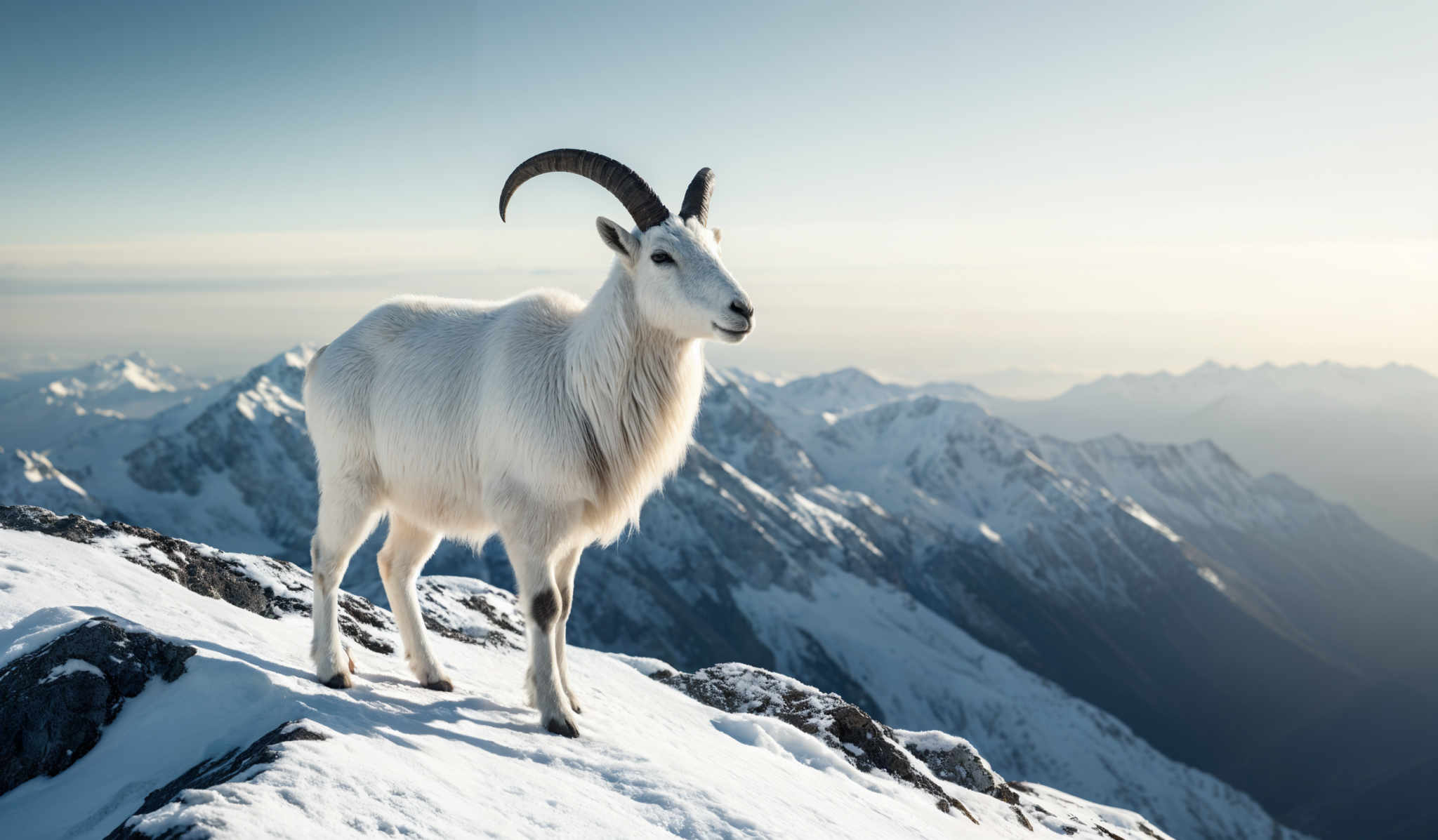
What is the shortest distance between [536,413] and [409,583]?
12.7ft

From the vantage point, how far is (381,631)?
1596cm

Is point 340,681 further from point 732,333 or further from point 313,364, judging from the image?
point 732,333

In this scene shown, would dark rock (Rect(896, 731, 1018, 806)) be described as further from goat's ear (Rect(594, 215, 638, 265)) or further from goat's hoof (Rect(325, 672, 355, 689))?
goat's ear (Rect(594, 215, 638, 265))

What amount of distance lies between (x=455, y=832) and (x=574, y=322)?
21.0ft

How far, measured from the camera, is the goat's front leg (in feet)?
32.2

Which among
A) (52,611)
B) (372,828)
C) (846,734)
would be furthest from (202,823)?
(846,734)

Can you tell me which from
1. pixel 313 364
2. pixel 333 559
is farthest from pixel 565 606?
pixel 313 364

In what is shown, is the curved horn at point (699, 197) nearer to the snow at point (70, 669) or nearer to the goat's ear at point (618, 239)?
the goat's ear at point (618, 239)

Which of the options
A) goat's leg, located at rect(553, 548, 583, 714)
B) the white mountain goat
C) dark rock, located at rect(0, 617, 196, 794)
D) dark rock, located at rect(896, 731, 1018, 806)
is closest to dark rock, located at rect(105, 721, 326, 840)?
dark rock, located at rect(0, 617, 196, 794)

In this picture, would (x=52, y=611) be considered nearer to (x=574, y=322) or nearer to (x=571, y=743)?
(x=571, y=743)

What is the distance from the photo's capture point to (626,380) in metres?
10.3

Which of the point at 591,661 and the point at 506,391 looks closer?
the point at 506,391

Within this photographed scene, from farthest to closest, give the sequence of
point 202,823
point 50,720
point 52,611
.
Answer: point 52,611
point 50,720
point 202,823

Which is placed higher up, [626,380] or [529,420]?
[626,380]
